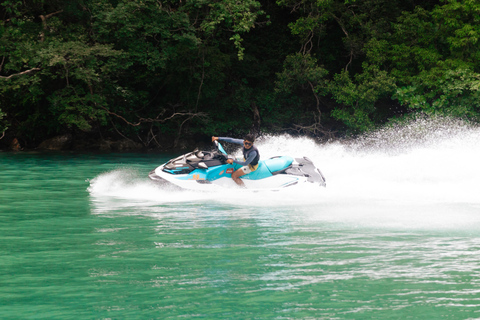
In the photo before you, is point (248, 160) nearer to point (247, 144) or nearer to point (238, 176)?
point (247, 144)

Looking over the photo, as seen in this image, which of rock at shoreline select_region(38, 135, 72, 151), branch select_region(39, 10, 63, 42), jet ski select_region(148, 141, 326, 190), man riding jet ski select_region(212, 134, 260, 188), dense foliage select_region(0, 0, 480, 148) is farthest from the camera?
rock at shoreline select_region(38, 135, 72, 151)

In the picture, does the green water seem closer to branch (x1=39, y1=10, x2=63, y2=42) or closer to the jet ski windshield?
the jet ski windshield

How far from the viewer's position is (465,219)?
885cm

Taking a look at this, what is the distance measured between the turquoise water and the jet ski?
27cm

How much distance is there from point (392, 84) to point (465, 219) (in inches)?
691

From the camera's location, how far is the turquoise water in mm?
4957

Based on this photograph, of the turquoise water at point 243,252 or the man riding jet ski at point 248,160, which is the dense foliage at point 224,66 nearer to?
the turquoise water at point 243,252

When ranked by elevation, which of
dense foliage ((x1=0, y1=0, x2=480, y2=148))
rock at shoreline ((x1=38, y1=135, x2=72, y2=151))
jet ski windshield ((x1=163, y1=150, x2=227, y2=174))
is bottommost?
jet ski windshield ((x1=163, y1=150, x2=227, y2=174))

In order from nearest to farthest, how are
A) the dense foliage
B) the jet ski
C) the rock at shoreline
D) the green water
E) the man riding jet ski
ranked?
the green water
the man riding jet ski
the jet ski
the dense foliage
the rock at shoreline

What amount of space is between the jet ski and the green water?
1.62ft

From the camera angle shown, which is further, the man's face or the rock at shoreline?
the rock at shoreline

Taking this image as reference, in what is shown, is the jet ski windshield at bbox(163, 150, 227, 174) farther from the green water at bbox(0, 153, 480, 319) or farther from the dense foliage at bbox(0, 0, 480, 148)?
the dense foliage at bbox(0, 0, 480, 148)

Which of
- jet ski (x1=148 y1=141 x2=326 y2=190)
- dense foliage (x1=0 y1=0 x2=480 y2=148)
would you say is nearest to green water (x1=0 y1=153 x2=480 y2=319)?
jet ski (x1=148 y1=141 x2=326 y2=190)

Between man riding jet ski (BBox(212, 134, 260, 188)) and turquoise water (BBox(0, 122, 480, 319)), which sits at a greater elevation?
man riding jet ski (BBox(212, 134, 260, 188))
